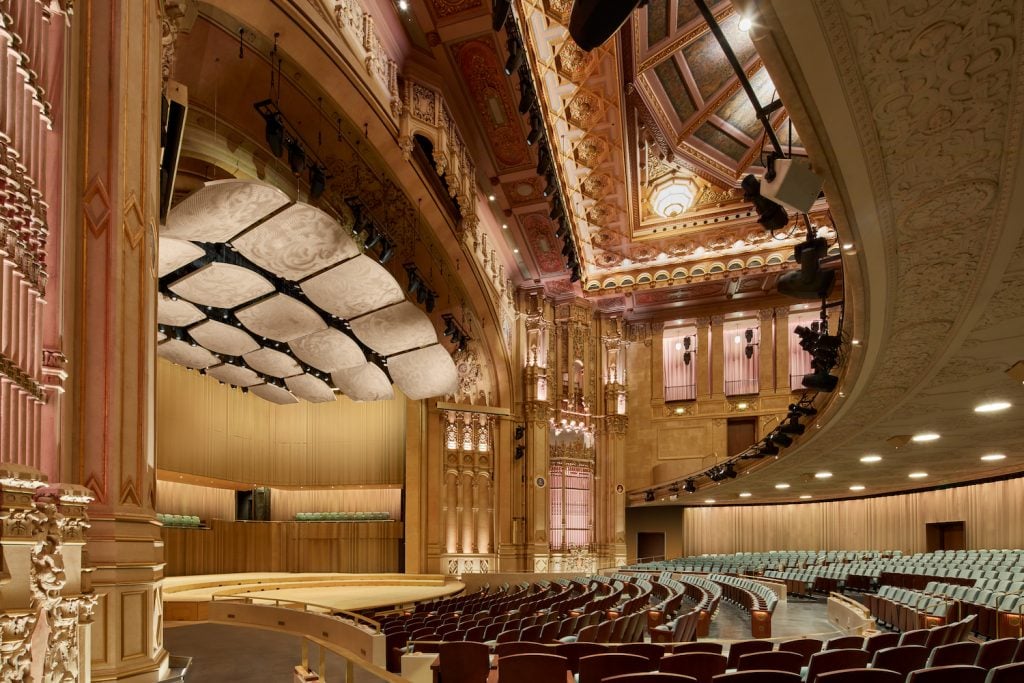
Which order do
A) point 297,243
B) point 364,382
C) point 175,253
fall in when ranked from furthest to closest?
point 364,382, point 297,243, point 175,253

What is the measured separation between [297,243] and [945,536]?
2046 centimetres

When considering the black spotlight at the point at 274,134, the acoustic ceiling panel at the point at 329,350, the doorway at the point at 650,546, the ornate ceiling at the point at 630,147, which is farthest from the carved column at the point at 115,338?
the doorway at the point at 650,546

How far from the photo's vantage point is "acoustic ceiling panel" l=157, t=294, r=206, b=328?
46.2ft

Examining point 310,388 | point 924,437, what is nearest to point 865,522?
point 924,437

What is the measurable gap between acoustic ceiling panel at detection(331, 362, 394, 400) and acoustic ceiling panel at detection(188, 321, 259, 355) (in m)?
2.58

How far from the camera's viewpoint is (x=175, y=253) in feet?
37.3

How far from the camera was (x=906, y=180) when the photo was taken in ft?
14.4

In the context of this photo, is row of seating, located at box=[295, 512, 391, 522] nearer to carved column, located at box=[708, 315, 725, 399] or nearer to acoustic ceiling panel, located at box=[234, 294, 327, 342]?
acoustic ceiling panel, located at box=[234, 294, 327, 342]

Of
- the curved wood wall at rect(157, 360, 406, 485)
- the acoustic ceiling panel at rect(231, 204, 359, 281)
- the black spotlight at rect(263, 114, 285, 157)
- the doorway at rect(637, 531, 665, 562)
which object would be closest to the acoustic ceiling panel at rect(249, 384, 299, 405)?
the curved wood wall at rect(157, 360, 406, 485)

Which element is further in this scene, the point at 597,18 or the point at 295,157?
the point at 295,157

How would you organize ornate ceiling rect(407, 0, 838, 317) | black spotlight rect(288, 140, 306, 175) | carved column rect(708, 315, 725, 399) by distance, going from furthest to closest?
carved column rect(708, 315, 725, 399) → ornate ceiling rect(407, 0, 838, 317) → black spotlight rect(288, 140, 306, 175)

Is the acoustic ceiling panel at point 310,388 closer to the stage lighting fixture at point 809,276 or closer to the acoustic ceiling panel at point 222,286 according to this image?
the acoustic ceiling panel at point 222,286

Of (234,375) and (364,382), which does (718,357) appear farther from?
(234,375)

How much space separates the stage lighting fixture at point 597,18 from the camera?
414 centimetres
